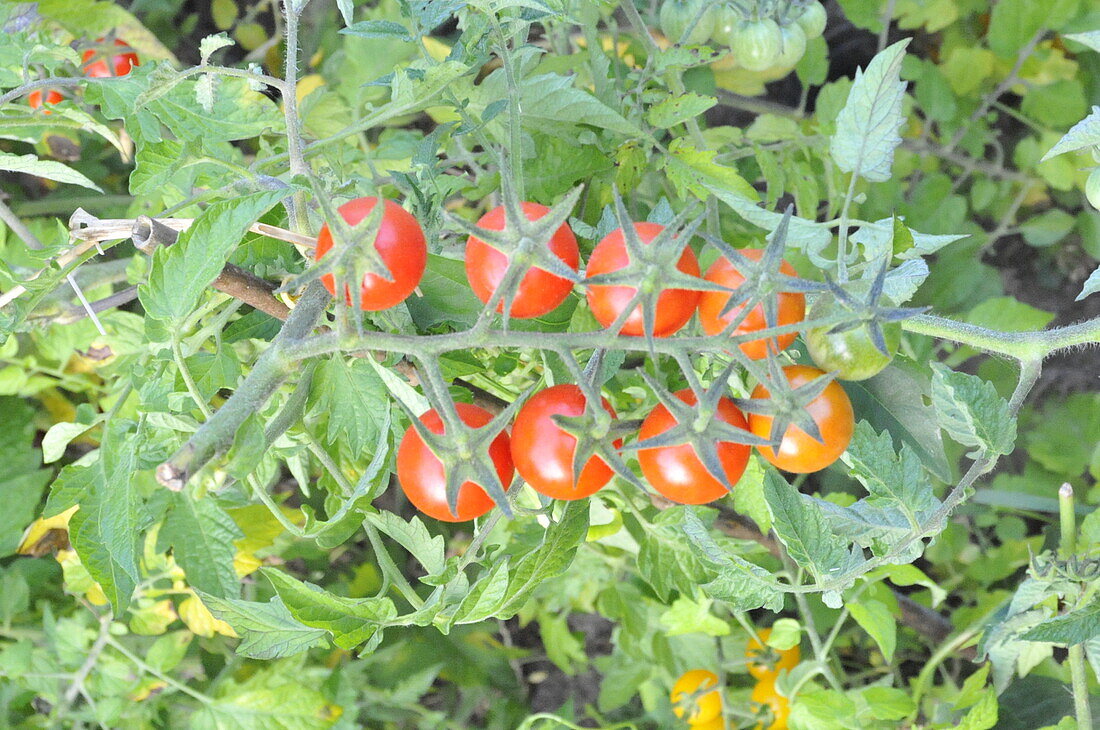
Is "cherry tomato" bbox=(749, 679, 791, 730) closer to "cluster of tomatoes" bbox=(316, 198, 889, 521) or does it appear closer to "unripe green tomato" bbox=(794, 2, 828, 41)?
"cluster of tomatoes" bbox=(316, 198, 889, 521)

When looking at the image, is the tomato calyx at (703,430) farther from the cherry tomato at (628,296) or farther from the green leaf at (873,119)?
the green leaf at (873,119)

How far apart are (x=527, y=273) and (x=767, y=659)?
905mm

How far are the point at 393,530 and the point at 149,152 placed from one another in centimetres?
37

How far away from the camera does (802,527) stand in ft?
2.14

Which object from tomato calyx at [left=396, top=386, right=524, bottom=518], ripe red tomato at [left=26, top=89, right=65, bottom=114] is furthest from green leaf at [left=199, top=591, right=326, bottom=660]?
ripe red tomato at [left=26, top=89, right=65, bottom=114]

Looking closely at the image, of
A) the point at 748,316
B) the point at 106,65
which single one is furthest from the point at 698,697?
the point at 106,65

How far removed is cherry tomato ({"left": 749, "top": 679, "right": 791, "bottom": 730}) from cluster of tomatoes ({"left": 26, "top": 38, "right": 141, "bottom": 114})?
122 centimetres

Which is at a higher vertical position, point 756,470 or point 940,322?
point 940,322

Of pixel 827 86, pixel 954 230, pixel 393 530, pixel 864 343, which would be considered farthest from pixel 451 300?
pixel 954 230

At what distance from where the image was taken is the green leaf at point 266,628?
2.24 feet

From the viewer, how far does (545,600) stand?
4.84 ft

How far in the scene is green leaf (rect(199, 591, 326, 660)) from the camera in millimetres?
683

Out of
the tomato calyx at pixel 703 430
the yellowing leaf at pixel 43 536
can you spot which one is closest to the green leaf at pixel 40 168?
the yellowing leaf at pixel 43 536

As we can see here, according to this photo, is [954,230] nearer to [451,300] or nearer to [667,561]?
[667,561]
